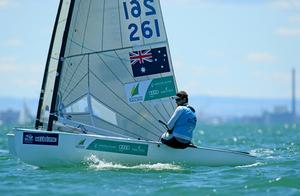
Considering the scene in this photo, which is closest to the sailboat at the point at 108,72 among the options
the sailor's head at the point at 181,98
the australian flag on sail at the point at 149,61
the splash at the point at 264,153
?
the australian flag on sail at the point at 149,61

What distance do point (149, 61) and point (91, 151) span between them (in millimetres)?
2075

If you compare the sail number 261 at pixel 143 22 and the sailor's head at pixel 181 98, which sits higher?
the sail number 261 at pixel 143 22

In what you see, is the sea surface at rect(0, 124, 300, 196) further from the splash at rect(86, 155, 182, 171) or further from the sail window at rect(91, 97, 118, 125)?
the sail window at rect(91, 97, 118, 125)

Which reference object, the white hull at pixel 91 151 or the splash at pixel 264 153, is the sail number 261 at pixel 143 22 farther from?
the splash at pixel 264 153

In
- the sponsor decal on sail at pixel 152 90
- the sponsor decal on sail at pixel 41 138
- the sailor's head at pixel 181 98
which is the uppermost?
the sponsor decal on sail at pixel 152 90

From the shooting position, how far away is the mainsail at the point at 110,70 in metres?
14.7

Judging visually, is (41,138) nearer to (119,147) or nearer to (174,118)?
(119,147)

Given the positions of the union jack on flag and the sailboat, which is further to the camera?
the union jack on flag

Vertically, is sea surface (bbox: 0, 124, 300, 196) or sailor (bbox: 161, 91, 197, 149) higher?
sailor (bbox: 161, 91, 197, 149)

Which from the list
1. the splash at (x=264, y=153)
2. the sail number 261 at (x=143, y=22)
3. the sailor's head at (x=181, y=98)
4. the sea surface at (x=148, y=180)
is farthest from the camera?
the splash at (x=264, y=153)

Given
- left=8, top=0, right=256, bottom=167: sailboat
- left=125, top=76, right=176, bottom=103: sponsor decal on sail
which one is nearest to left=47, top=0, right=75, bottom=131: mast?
left=8, top=0, right=256, bottom=167: sailboat

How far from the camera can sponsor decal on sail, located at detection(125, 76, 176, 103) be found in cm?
1480

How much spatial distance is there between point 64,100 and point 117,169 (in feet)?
6.21

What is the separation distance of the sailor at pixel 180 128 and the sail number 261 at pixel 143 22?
1.40m
